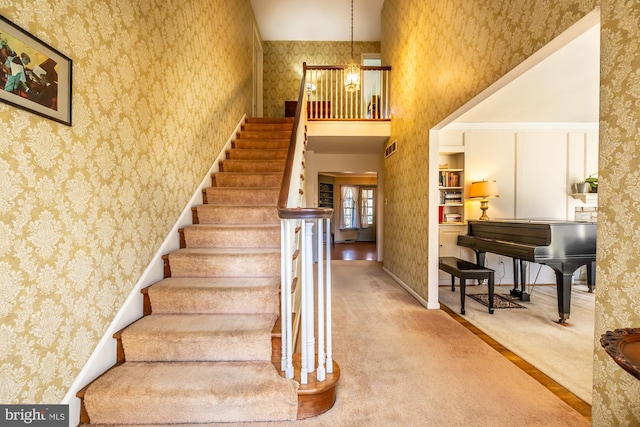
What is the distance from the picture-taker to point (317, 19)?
6105mm

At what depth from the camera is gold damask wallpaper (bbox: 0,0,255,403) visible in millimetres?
1223

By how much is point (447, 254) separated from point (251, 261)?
3482mm

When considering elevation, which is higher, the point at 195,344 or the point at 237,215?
the point at 237,215

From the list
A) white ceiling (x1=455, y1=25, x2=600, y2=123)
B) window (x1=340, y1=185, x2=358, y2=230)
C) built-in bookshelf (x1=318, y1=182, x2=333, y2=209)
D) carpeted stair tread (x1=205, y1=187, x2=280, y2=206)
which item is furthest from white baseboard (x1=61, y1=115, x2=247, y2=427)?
window (x1=340, y1=185, x2=358, y2=230)

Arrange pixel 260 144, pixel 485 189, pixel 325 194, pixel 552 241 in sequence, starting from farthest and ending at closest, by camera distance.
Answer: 1. pixel 325 194
2. pixel 260 144
3. pixel 485 189
4. pixel 552 241

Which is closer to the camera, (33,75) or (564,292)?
(33,75)

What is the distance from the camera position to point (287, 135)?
459 centimetres

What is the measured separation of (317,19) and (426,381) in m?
6.75

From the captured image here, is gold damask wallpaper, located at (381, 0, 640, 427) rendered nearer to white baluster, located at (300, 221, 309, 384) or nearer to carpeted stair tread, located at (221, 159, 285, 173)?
white baluster, located at (300, 221, 309, 384)

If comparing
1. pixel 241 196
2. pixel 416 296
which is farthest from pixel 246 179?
pixel 416 296

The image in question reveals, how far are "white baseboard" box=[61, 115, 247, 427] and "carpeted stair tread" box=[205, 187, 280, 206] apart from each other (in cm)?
35

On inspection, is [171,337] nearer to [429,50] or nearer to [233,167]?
[233,167]

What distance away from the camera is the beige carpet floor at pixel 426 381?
1614 mm

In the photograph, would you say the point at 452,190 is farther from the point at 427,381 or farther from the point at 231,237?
the point at 231,237
